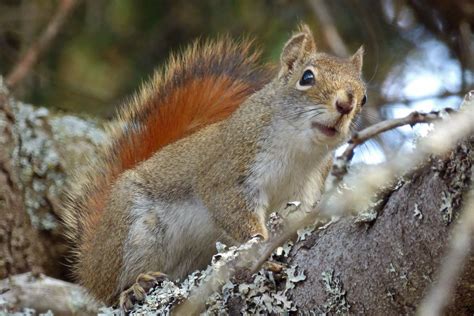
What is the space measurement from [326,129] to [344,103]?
119 millimetres

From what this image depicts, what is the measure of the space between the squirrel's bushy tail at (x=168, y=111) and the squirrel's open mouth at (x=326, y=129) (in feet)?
1.96

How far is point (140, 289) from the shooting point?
246 centimetres

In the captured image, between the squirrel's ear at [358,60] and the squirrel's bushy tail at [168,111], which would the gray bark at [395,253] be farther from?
the squirrel's bushy tail at [168,111]

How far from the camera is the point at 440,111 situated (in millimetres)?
1577

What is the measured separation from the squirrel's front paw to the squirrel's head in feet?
2.08

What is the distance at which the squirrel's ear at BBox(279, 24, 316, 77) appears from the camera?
2.82 m

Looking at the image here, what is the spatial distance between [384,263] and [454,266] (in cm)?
67

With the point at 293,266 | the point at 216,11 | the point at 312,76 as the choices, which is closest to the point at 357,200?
the point at 293,266

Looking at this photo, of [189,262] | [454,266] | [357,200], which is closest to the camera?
[454,266]

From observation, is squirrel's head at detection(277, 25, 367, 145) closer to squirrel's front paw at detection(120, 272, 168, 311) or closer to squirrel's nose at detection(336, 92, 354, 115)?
squirrel's nose at detection(336, 92, 354, 115)

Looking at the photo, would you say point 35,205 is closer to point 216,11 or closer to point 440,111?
point 216,11

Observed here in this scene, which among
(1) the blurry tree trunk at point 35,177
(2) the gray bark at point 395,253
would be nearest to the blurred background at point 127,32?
(1) the blurry tree trunk at point 35,177

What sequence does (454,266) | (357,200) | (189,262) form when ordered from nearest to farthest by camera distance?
→ (454,266) → (357,200) → (189,262)

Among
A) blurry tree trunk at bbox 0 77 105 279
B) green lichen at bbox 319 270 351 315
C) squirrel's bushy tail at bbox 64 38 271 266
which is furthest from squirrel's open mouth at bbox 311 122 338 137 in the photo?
blurry tree trunk at bbox 0 77 105 279
